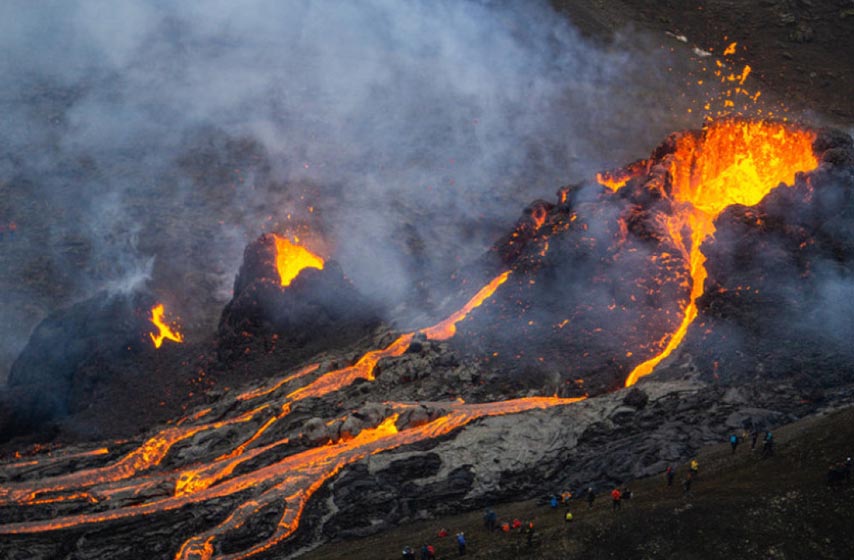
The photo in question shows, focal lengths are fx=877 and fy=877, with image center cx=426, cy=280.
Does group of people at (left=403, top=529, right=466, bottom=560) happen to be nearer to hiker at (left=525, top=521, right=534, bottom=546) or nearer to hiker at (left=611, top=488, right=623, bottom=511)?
hiker at (left=525, top=521, right=534, bottom=546)

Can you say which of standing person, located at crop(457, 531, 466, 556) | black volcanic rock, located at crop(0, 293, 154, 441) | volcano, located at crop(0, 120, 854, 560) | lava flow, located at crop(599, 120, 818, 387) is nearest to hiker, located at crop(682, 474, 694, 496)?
volcano, located at crop(0, 120, 854, 560)

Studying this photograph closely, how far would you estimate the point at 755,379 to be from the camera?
54.8 metres

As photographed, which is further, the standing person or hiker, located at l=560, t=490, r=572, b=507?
hiker, located at l=560, t=490, r=572, b=507

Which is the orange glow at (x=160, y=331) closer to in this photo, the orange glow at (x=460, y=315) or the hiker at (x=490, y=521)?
the orange glow at (x=460, y=315)

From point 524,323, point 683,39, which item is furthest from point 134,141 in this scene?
point 683,39

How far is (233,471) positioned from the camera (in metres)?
→ 55.4

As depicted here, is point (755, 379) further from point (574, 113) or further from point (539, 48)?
point (539, 48)

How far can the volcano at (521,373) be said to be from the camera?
49.9 metres

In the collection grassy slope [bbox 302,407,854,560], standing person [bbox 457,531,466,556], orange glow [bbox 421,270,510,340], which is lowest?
grassy slope [bbox 302,407,854,560]

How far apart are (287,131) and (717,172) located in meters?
69.9

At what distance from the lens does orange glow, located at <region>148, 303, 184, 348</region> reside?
85125 millimetres

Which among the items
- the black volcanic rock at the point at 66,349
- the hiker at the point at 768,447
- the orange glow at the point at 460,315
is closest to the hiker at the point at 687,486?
the hiker at the point at 768,447

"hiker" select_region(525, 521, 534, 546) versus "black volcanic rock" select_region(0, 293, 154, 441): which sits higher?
"black volcanic rock" select_region(0, 293, 154, 441)

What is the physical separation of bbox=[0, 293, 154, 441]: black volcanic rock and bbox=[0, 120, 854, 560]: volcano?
208cm
